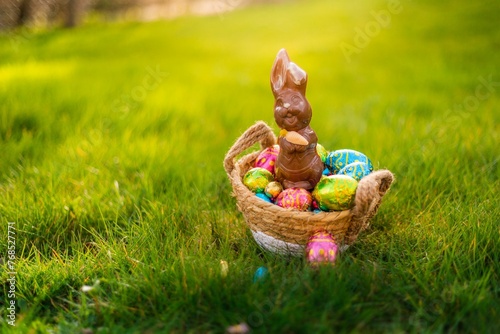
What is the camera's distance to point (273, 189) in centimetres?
219

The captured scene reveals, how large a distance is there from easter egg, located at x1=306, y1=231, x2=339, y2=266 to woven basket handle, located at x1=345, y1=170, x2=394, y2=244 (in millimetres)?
A: 124

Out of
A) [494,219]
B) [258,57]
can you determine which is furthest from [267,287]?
[258,57]

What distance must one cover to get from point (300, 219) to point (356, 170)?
1.35 ft

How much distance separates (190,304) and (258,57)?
533 cm

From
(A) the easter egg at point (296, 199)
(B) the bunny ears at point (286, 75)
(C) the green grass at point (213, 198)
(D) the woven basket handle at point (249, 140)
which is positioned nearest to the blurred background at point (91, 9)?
(C) the green grass at point (213, 198)

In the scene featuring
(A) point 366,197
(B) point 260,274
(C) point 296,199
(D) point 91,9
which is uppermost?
(A) point 366,197

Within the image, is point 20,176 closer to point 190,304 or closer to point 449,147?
point 190,304

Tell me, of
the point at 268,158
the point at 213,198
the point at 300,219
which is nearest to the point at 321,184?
the point at 300,219

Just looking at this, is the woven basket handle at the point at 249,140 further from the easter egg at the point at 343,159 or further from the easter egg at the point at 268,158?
the easter egg at the point at 343,159

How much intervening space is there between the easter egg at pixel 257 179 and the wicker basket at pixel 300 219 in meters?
0.06

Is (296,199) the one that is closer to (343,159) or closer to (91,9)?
(343,159)

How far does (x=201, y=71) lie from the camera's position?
19.3 feet

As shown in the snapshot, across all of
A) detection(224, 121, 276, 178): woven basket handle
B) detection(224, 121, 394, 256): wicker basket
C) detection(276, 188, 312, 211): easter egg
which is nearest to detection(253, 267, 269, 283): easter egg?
detection(224, 121, 394, 256): wicker basket

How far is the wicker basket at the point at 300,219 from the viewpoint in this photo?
1.90m
